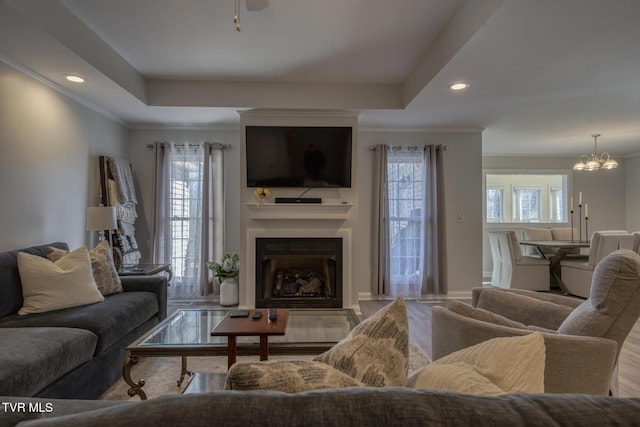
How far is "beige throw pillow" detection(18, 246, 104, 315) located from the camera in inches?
87.6

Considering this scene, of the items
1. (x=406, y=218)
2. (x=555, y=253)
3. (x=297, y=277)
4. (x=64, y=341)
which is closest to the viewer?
(x=64, y=341)

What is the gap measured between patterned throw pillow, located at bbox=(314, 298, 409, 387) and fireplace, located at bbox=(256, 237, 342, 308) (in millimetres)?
2987

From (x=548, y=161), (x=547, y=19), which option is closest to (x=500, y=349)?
(x=547, y=19)

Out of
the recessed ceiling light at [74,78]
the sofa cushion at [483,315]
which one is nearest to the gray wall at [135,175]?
the recessed ceiling light at [74,78]

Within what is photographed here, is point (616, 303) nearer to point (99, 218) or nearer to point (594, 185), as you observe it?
point (99, 218)

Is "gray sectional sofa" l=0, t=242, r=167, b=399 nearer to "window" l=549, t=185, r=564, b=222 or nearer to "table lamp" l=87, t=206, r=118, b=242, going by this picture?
"table lamp" l=87, t=206, r=118, b=242

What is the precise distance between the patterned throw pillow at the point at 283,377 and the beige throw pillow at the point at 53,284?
2291 mm

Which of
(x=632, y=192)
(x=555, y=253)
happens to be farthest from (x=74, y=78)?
(x=632, y=192)

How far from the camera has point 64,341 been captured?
1.80m

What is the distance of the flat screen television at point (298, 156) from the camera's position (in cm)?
390

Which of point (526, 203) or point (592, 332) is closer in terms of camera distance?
point (592, 332)

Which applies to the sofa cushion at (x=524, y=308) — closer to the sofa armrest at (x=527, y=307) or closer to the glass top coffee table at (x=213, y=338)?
the sofa armrest at (x=527, y=307)

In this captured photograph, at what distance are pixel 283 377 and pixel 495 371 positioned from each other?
50cm

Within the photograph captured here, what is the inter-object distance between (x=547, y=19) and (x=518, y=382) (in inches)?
88.8
